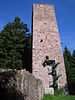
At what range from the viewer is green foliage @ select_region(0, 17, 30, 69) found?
46.9 ft

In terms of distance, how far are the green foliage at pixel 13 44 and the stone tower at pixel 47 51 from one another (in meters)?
2.41

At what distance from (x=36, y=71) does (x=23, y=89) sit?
28.4 ft

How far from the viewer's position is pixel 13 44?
1569cm

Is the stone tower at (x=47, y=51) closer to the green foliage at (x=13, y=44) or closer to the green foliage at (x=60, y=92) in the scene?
the green foliage at (x=60, y=92)

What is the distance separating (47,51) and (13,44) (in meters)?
4.21

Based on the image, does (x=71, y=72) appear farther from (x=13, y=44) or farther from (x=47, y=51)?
(x=13, y=44)

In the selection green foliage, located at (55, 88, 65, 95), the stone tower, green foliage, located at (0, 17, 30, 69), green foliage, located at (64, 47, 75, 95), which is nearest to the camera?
green foliage, located at (55, 88, 65, 95)

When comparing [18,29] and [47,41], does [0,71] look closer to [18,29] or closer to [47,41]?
[47,41]

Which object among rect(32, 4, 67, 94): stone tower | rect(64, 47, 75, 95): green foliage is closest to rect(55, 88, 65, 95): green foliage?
rect(32, 4, 67, 94): stone tower

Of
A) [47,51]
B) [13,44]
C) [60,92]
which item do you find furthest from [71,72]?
[13,44]

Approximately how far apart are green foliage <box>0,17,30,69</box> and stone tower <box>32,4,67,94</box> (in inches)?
94.9

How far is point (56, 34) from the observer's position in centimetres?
1451

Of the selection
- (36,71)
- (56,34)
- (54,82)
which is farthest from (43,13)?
(54,82)

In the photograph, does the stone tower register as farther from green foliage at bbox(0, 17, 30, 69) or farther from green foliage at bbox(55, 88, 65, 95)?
green foliage at bbox(0, 17, 30, 69)
